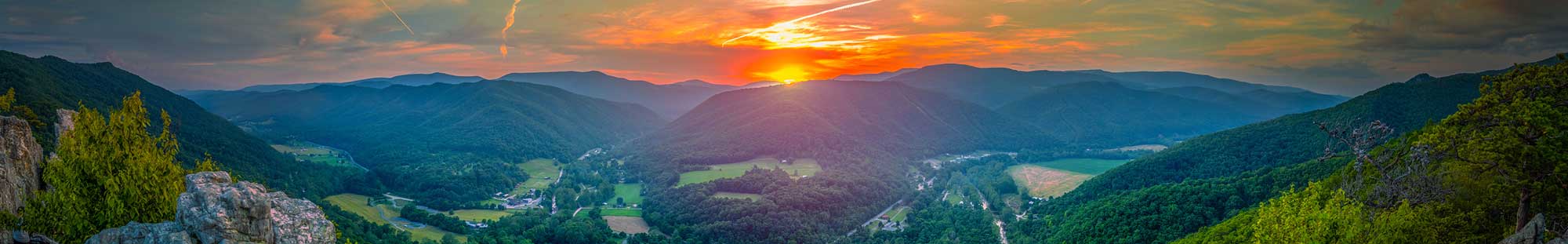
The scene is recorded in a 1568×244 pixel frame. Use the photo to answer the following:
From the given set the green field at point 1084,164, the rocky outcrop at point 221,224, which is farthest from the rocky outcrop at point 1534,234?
the green field at point 1084,164

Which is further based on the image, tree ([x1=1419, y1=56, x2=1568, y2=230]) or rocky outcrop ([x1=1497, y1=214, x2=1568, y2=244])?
tree ([x1=1419, y1=56, x2=1568, y2=230])

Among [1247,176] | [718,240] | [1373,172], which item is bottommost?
[718,240]

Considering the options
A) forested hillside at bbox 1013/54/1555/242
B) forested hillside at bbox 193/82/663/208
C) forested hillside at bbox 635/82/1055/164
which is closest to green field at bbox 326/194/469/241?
forested hillside at bbox 193/82/663/208

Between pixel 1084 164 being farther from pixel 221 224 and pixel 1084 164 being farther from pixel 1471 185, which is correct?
pixel 221 224

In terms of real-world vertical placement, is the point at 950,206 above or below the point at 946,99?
below

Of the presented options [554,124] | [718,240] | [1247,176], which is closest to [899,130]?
[554,124]

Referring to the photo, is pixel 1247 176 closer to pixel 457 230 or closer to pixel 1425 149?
pixel 1425 149

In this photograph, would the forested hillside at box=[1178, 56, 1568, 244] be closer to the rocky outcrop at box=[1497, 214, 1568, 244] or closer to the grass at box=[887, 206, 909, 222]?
the rocky outcrop at box=[1497, 214, 1568, 244]

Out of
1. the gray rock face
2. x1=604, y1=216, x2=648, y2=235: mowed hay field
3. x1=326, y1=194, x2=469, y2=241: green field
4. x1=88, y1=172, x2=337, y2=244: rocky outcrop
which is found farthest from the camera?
x1=604, y1=216, x2=648, y2=235: mowed hay field

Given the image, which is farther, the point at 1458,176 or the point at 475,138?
the point at 475,138
